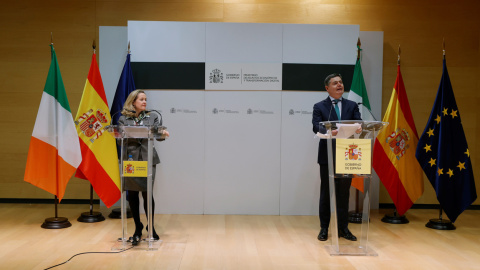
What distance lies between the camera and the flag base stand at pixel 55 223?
5.46m

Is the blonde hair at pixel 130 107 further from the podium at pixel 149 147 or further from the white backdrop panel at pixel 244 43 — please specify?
the white backdrop panel at pixel 244 43

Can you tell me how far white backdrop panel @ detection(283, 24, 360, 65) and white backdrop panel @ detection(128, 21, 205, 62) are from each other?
115 cm

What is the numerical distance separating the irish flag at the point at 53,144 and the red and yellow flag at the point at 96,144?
0.63 ft

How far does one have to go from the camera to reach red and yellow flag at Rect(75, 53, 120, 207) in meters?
5.76

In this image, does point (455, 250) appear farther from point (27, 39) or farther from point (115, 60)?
point (27, 39)

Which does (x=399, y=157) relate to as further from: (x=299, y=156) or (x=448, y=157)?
(x=299, y=156)

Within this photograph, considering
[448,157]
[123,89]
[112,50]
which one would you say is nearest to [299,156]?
[448,157]

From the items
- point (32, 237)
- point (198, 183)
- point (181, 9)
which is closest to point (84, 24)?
point (181, 9)

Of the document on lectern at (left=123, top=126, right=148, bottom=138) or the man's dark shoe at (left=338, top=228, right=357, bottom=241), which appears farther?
the man's dark shoe at (left=338, top=228, right=357, bottom=241)

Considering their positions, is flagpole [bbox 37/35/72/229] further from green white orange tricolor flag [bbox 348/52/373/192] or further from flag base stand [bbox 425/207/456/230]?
flag base stand [bbox 425/207/456/230]

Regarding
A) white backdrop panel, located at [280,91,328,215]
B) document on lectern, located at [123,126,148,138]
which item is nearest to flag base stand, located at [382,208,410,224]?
white backdrop panel, located at [280,91,328,215]

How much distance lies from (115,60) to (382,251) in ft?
13.7

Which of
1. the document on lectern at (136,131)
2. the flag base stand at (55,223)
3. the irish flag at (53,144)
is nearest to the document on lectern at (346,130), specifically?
the document on lectern at (136,131)

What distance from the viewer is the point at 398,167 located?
596 cm
